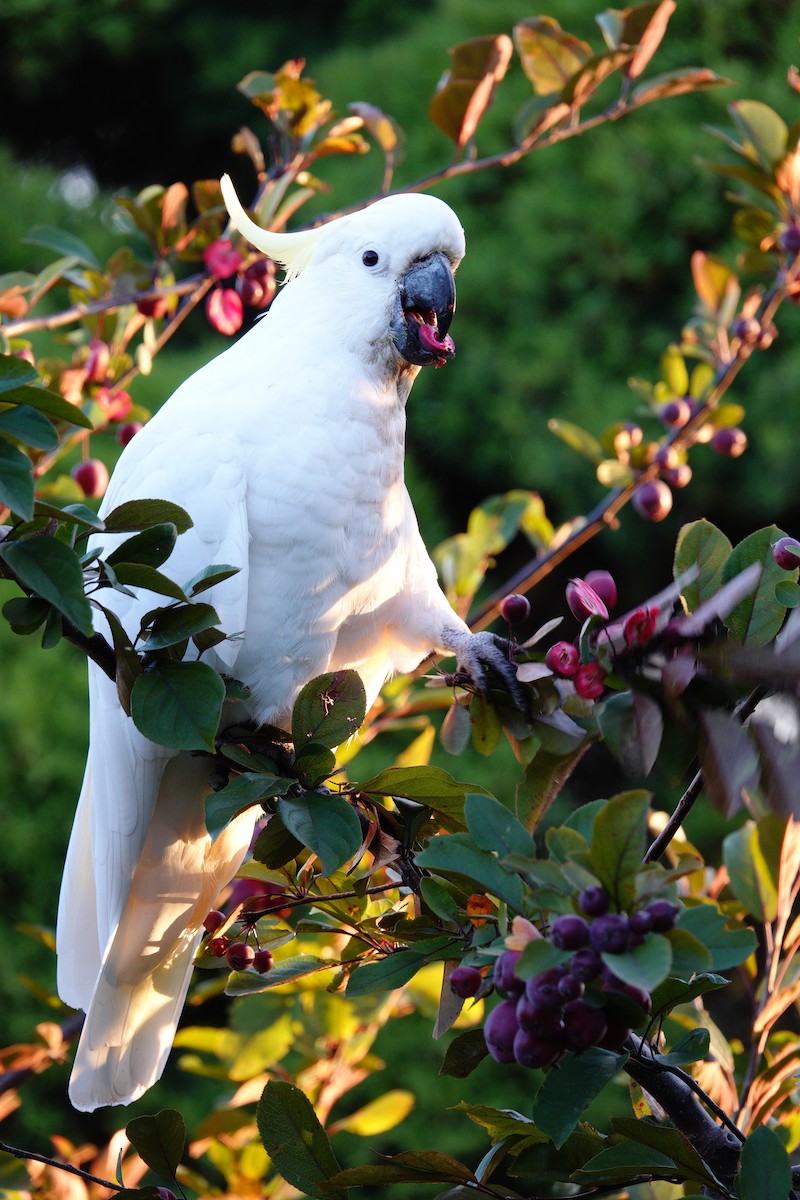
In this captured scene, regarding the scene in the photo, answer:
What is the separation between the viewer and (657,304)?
376 cm

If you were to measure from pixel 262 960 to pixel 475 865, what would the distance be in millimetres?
409

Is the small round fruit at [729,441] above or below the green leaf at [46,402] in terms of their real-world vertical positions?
below

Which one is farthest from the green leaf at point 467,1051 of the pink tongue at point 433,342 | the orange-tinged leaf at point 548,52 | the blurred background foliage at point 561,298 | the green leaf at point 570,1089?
the blurred background foliage at point 561,298

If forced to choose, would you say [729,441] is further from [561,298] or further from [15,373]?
[561,298]

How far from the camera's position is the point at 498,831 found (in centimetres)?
79

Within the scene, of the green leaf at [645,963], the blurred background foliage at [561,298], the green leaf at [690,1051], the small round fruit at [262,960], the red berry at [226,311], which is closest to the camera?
the green leaf at [645,963]

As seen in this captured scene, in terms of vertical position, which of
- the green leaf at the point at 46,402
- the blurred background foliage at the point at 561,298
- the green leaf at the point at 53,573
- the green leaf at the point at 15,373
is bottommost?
the blurred background foliage at the point at 561,298

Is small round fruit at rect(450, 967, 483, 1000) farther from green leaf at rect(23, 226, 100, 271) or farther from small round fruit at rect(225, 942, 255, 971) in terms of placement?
green leaf at rect(23, 226, 100, 271)

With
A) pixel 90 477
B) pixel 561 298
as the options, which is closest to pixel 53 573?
pixel 90 477

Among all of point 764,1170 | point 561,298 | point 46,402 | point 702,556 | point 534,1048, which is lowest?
point 561,298

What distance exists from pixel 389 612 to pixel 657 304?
8.36 ft

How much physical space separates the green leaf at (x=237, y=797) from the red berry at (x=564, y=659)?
0.77ft

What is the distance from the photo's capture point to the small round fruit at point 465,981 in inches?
35.6

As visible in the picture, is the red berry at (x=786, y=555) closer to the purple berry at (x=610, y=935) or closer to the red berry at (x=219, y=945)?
the purple berry at (x=610, y=935)
